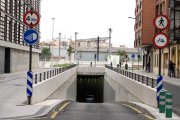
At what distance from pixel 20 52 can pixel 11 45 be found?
8.32 meters

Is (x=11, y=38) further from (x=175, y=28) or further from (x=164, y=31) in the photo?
(x=175, y=28)

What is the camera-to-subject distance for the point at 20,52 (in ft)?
195

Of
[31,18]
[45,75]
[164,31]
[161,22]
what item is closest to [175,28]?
[164,31]

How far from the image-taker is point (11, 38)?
52.8m

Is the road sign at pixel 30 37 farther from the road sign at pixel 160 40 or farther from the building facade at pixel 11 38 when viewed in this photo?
the building facade at pixel 11 38

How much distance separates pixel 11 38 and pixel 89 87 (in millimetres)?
20921

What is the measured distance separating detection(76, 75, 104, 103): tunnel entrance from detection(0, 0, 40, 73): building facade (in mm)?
9999

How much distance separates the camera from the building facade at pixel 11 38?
47344 millimetres

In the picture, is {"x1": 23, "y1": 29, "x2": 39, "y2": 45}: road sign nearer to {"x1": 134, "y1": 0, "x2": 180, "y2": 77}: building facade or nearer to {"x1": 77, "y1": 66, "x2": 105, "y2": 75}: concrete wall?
{"x1": 134, "y1": 0, "x2": 180, "y2": 77}: building facade

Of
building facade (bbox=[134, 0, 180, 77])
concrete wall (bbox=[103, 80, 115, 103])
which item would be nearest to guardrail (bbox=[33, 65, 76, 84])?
concrete wall (bbox=[103, 80, 115, 103])

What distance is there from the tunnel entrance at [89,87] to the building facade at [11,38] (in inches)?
394

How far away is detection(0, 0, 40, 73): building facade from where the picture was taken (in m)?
47.3

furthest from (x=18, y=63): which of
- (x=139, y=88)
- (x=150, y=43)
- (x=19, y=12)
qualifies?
(x=139, y=88)

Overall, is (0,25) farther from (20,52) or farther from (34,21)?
(34,21)
